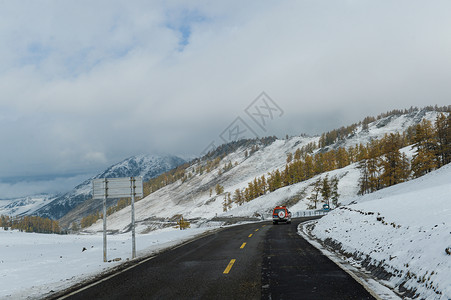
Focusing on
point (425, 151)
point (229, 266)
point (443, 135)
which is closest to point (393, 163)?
point (425, 151)

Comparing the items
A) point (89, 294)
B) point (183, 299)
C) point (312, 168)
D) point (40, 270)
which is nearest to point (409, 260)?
point (183, 299)

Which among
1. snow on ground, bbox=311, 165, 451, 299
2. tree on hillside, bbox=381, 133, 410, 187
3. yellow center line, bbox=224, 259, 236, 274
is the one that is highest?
tree on hillside, bbox=381, 133, 410, 187

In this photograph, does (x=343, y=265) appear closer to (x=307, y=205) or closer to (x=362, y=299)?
(x=362, y=299)

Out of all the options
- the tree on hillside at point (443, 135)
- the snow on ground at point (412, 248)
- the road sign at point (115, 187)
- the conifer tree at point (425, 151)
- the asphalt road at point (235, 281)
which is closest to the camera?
the snow on ground at point (412, 248)

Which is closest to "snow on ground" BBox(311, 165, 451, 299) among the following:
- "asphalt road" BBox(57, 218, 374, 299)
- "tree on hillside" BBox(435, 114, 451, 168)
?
"asphalt road" BBox(57, 218, 374, 299)

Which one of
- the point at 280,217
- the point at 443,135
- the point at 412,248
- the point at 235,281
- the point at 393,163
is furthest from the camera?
Answer: the point at 393,163

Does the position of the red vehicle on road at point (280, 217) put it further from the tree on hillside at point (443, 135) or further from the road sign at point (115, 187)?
the tree on hillside at point (443, 135)

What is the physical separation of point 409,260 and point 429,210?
178 inches

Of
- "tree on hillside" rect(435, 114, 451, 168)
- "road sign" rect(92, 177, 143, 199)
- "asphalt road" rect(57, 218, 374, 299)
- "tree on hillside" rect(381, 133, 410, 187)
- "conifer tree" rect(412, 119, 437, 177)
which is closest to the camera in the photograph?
"asphalt road" rect(57, 218, 374, 299)

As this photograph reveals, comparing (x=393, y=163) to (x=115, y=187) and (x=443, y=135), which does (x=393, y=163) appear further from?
(x=115, y=187)

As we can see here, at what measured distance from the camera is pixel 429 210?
10469 millimetres

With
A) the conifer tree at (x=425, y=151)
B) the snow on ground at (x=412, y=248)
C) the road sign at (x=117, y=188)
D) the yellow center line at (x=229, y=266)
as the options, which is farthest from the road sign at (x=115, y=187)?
the conifer tree at (x=425, y=151)

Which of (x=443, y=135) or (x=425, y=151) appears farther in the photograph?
(x=443, y=135)

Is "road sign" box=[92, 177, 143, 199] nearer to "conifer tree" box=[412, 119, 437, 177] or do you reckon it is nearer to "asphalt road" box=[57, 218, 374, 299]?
"asphalt road" box=[57, 218, 374, 299]
